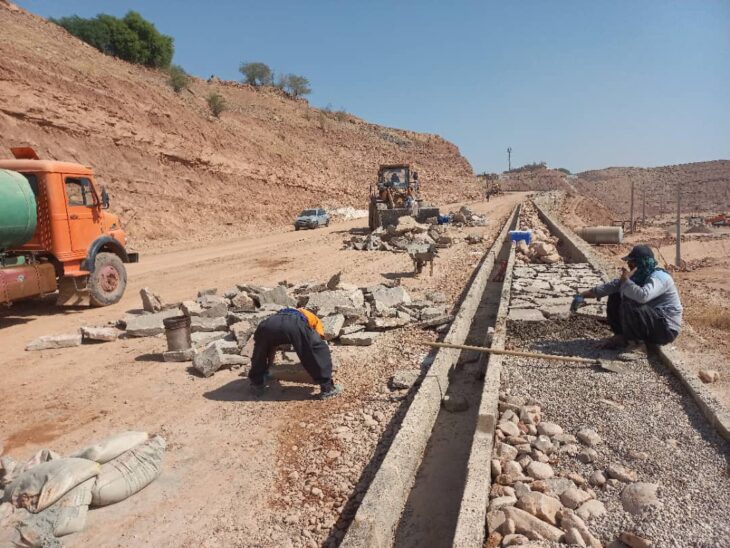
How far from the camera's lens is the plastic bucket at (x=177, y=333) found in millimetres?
6396

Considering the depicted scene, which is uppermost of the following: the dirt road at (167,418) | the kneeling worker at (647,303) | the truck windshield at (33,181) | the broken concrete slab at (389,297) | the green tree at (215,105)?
the green tree at (215,105)

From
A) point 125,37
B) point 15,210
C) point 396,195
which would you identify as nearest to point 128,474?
point 15,210

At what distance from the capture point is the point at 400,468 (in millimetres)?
3686

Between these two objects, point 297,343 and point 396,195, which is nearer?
point 297,343

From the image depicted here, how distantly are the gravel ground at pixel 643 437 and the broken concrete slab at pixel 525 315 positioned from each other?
100 cm

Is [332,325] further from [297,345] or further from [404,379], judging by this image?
[297,345]

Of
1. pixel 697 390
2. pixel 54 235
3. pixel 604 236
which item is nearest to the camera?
pixel 697 390

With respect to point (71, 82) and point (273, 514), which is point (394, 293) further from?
point (71, 82)

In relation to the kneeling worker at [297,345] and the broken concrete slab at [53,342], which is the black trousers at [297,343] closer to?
the kneeling worker at [297,345]

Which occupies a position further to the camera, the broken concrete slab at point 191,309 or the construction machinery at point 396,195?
the construction machinery at point 396,195

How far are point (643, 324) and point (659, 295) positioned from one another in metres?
0.35

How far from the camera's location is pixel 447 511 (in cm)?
358

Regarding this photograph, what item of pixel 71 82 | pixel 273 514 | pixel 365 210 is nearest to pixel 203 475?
pixel 273 514

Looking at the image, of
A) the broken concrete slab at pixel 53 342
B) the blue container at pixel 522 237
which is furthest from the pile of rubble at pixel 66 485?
the blue container at pixel 522 237
